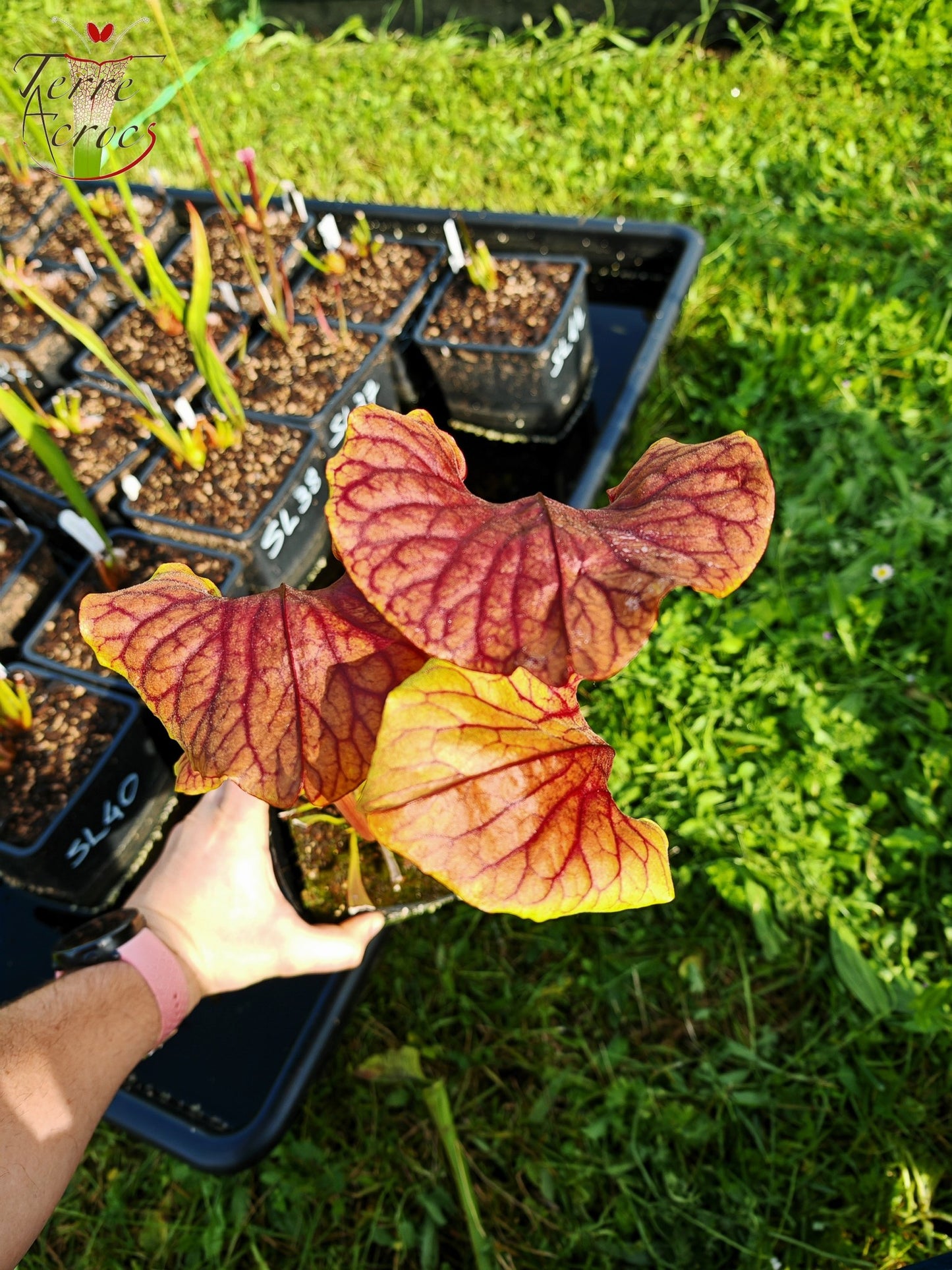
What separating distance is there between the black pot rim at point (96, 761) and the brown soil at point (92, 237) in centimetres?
119

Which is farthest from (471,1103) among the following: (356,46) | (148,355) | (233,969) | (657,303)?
(356,46)

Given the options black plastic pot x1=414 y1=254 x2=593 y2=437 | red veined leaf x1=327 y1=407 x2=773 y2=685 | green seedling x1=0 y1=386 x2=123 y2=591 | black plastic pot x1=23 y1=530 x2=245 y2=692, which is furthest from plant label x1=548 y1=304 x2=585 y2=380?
red veined leaf x1=327 y1=407 x2=773 y2=685

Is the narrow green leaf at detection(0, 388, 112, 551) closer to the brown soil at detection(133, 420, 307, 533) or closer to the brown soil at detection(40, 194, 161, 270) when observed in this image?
the brown soil at detection(133, 420, 307, 533)

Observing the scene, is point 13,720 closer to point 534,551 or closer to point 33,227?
point 534,551

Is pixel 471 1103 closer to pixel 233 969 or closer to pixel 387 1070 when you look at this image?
pixel 387 1070

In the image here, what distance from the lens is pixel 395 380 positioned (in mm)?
2090

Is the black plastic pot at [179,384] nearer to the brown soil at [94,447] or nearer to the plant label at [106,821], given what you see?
the brown soil at [94,447]

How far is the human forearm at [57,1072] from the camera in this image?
102 centimetres

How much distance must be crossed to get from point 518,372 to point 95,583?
930mm

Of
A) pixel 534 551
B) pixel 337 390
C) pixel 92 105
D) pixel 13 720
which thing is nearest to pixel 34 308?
pixel 337 390

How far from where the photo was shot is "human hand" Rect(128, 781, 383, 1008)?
1.28 meters

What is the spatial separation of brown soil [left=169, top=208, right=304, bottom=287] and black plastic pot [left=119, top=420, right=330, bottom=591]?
2.01ft

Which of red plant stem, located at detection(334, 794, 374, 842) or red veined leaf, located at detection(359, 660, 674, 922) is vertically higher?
red veined leaf, located at detection(359, 660, 674, 922)

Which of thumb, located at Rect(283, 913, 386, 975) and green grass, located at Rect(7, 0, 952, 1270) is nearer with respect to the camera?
thumb, located at Rect(283, 913, 386, 975)
